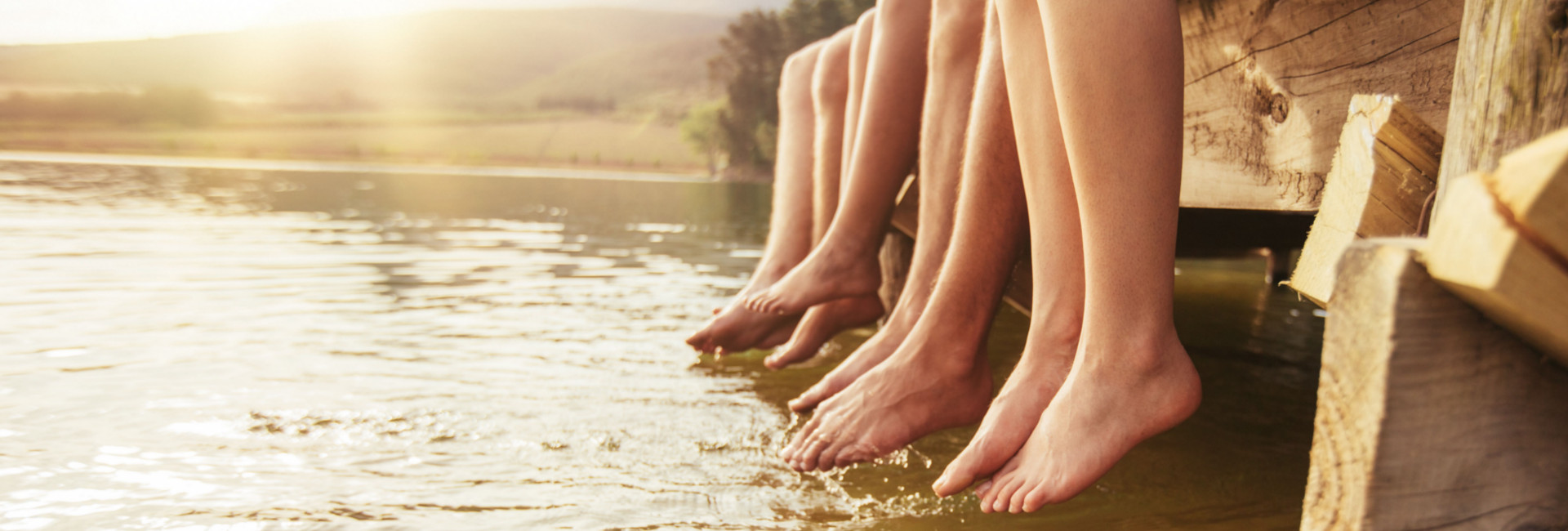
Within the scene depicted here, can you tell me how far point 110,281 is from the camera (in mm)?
3084

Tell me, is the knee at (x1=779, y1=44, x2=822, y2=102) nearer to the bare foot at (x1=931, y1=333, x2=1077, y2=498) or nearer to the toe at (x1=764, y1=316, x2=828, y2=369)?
the toe at (x1=764, y1=316, x2=828, y2=369)

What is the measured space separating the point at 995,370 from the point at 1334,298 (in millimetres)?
1613

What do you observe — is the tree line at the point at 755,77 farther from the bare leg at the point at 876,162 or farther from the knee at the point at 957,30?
the knee at the point at 957,30

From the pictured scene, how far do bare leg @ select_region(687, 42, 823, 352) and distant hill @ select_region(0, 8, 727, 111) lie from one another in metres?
84.4

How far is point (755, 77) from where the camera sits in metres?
39.5

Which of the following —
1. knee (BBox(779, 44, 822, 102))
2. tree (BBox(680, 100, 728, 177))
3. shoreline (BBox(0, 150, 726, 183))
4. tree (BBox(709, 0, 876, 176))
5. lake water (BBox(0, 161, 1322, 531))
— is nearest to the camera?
lake water (BBox(0, 161, 1322, 531))

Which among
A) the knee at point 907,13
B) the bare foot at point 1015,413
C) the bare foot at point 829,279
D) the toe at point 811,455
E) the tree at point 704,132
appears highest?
the tree at point 704,132

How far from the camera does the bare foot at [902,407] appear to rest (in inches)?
48.4

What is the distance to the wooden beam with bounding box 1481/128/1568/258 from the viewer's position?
1.39 feet

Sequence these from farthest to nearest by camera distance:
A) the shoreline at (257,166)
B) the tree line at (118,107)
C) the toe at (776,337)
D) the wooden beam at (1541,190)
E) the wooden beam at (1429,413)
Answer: the tree line at (118,107), the shoreline at (257,166), the toe at (776,337), the wooden beam at (1429,413), the wooden beam at (1541,190)

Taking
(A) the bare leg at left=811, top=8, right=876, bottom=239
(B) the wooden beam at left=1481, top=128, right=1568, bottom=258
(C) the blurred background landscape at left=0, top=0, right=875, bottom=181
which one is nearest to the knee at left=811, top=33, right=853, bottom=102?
(A) the bare leg at left=811, top=8, right=876, bottom=239

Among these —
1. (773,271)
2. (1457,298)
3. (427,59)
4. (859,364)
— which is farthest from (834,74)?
(427,59)

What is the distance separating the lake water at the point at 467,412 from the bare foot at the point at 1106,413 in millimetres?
231

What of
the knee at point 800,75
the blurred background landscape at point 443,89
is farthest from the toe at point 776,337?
the blurred background landscape at point 443,89
